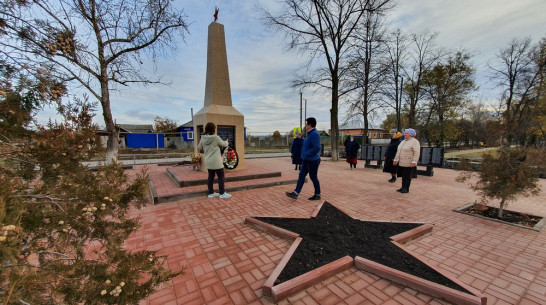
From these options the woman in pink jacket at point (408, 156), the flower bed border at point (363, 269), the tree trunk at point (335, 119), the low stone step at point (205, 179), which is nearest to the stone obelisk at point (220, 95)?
the low stone step at point (205, 179)

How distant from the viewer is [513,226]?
3539mm

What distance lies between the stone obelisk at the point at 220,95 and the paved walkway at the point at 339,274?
3.00 metres

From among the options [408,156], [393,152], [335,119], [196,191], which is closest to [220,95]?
[196,191]

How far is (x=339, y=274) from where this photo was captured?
2.26 metres

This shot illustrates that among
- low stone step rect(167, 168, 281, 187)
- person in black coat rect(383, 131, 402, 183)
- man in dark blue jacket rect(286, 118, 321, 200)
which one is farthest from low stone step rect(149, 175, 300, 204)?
person in black coat rect(383, 131, 402, 183)

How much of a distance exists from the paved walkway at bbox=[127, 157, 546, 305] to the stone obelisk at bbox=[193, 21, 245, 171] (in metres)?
3.00

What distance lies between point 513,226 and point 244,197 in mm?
4955

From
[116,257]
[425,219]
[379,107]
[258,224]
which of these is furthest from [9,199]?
[379,107]

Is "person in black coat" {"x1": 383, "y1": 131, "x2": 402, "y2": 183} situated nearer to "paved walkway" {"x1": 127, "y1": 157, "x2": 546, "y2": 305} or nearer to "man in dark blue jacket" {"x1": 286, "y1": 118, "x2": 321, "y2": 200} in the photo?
"paved walkway" {"x1": 127, "y1": 157, "x2": 546, "y2": 305}

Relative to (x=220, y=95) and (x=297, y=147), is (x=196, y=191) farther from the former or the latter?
(x=297, y=147)

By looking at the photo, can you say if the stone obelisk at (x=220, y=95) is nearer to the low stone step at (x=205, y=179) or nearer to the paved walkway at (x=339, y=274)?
the low stone step at (x=205, y=179)

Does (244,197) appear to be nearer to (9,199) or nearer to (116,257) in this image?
(116,257)

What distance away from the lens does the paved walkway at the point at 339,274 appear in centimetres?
198

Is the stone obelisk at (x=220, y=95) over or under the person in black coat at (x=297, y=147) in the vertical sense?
over
